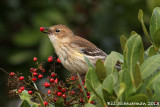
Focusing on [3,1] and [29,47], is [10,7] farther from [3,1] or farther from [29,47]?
[29,47]

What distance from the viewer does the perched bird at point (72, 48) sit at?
16.1 feet

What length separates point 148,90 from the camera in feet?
6.09

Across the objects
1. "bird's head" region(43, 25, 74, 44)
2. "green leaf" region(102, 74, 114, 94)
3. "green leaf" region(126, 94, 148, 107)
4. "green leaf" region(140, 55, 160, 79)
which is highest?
"bird's head" region(43, 25, 74, 44)

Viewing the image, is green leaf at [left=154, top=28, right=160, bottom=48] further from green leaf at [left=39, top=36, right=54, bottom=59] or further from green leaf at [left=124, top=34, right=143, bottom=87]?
green leaf at [left=39, top=36, right=54, bottom=59]

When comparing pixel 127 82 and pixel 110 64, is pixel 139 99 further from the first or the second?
pixel 110 64

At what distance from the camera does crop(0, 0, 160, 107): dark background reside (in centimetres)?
581

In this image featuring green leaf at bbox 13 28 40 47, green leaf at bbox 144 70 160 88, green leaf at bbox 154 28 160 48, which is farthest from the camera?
green leaf at bbox 13 28 40 47

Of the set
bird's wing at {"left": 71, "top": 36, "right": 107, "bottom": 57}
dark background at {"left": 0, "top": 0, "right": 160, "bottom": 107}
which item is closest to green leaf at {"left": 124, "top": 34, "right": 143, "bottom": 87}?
bird's wing at {"left": 71, "top": 36, "right": 107, "bottom": 57}

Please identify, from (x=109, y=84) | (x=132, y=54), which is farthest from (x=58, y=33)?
(x=109, y=84)

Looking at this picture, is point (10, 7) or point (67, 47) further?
point (10, 7)

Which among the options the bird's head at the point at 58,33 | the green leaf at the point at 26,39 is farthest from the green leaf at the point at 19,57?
the bird's head at the point at 58,33

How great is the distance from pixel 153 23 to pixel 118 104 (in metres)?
0.79

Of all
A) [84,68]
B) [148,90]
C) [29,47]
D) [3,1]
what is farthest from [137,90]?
[3,1]

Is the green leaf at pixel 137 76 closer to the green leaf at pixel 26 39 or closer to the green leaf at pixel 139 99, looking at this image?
the green leaf at pixel 139 99
